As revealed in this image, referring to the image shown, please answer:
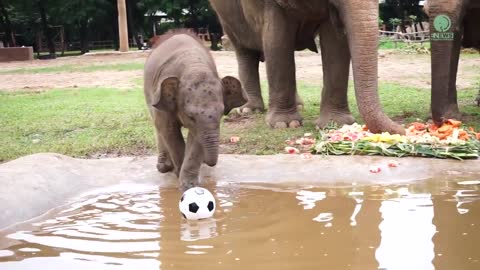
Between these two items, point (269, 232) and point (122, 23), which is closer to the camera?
point (269, 232)

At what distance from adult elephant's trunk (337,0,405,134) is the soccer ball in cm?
224

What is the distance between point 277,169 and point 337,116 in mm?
2426

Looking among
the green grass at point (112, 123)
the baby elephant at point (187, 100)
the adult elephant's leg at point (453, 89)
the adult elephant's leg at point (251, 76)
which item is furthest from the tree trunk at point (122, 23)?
the baby elephant at point (187, 100)

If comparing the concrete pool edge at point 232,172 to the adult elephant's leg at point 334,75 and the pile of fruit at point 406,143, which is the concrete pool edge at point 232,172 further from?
the adult elephant's leg at point 334,75

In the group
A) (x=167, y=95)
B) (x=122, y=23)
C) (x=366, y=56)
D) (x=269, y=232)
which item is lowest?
(x=269, y=232)

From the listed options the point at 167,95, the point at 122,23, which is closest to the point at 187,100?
the point at 167,95

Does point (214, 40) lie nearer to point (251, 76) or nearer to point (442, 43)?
point (251, 76)

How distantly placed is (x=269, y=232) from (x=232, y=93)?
4.10 feet

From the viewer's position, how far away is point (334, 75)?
7883 mm

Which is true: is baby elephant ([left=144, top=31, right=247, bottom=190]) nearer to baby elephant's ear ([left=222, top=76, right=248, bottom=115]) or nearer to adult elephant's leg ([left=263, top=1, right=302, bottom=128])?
baby elephant's ear ([left=222, top=76, right=248, bottom=115])

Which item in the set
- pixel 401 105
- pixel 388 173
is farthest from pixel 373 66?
pixel 401 105

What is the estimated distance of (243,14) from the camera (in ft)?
30.0

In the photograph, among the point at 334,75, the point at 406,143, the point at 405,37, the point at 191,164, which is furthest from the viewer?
the point at 405,37

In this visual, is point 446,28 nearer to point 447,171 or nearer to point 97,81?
point 447,171
